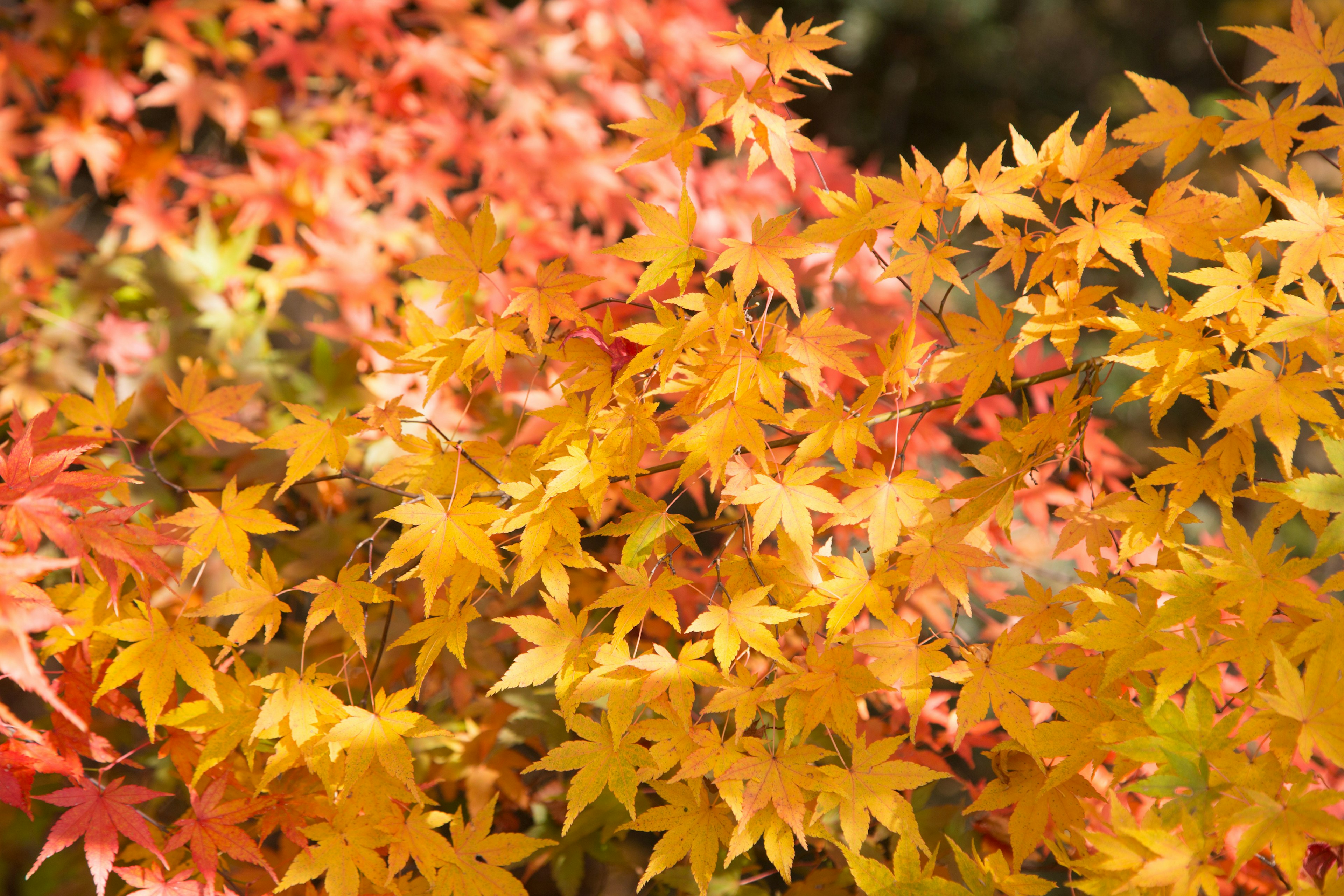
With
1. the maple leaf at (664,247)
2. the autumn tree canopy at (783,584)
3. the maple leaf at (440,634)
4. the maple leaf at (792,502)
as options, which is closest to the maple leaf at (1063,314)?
the autumn tree canopy at (783,584)

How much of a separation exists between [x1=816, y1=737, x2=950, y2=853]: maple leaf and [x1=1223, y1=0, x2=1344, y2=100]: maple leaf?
91 cm

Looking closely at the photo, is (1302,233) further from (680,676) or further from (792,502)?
(680,676)

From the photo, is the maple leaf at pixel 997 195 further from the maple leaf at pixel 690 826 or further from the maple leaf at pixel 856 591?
the maple leaf at pixel 690 826

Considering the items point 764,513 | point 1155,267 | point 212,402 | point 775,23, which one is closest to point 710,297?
point 764,513

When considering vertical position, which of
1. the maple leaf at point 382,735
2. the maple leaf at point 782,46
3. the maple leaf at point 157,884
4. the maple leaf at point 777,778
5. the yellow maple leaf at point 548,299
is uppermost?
the maple leaf at point 782,46

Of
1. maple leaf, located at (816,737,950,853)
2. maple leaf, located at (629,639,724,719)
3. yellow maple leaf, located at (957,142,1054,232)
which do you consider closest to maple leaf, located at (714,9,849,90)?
yellow maple leaf, located at (957,142,1054,232)

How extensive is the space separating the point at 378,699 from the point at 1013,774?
30.5 inches

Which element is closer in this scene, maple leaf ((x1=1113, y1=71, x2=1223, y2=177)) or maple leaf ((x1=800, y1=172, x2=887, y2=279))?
maple leaf ((x1=800, y1=172, x2=887, y2=279))

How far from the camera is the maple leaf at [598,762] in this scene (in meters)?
0.96

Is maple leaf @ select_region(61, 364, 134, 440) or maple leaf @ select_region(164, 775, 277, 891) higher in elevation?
maple leaf @ select_region(61, 364, 134, 440)

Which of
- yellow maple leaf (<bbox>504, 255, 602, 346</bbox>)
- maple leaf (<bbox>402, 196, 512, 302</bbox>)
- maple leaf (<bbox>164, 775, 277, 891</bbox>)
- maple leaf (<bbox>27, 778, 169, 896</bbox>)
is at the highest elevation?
maple leaf (<bbox>402, 196, 512, 302</bbox>)

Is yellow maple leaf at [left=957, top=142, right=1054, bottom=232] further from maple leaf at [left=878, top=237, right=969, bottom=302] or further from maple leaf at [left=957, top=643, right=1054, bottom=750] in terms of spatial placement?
maple leaf at [left=957, top=643, right=1054, bottom=750]

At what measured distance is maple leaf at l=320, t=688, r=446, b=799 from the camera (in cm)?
99

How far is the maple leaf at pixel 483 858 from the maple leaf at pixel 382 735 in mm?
110
